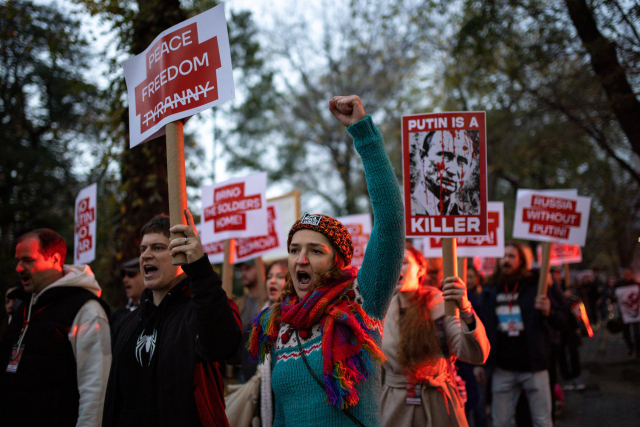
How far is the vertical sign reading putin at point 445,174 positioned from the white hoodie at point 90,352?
2.12 metres

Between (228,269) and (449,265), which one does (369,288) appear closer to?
(449,265)

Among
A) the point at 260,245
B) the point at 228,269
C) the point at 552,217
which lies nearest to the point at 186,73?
the point at 228,269

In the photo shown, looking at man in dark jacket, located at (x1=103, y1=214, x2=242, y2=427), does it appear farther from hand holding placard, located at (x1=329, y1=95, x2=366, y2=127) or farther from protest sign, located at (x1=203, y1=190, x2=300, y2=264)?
protest sign, located at (x1=203, y1=190, x2=300, y2=264)

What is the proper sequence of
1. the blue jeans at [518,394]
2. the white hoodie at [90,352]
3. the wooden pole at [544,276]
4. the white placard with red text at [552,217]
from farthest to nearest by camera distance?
the white placard with red text at [552,217], the wooden pole at [544,276], the blue jeans at [518,394], the white hoodie at [90,352]

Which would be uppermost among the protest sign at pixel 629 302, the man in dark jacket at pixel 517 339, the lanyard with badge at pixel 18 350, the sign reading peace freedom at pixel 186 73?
the sign reading peace freedom at pixel 186 73

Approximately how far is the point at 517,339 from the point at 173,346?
12.6ft

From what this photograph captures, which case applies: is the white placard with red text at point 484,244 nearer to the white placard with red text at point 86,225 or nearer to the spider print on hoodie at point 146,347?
the spider print on hoodie at point 146,347

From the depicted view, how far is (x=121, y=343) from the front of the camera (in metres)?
2.88

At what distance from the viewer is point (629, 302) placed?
11.6 m

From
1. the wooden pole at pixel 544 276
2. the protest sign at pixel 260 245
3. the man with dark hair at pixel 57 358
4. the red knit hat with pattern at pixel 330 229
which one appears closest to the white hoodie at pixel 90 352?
the man with dark hair at pixel 57 358

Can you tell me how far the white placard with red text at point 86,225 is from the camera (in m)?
5.68

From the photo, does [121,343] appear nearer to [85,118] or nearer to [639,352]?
[639,352]

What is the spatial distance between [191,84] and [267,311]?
3.71ft

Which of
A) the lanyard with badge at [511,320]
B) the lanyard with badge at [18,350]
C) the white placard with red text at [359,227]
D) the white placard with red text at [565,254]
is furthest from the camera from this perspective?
the white placard with red text at [565,254]
